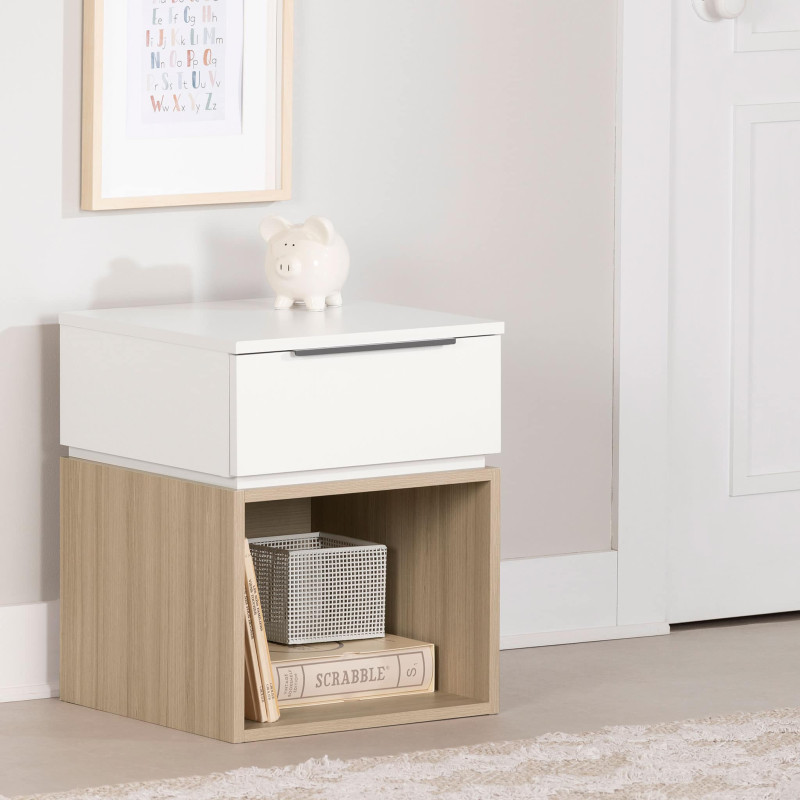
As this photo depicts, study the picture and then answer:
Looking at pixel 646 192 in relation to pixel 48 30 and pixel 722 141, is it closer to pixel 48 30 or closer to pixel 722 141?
pixel 722 141

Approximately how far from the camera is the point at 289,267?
2668 millimetres

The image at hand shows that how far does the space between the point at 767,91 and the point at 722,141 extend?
4.9 inches

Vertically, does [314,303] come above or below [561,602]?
above

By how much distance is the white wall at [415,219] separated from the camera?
9.00 ft

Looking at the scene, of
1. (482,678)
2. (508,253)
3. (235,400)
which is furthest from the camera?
(508,253)

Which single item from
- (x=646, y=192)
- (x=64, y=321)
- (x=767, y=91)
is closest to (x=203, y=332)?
(x=64, y=321)

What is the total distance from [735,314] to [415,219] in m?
0.62

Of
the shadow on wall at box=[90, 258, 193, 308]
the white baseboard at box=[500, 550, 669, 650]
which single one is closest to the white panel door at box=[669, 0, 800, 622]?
the white baseboard at box=[500, 550, 669, 650]

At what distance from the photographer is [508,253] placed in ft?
10.1

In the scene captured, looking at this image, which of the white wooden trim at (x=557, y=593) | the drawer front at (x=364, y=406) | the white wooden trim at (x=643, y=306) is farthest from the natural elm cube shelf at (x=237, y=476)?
the white wooden trim at (x=643, y=306)

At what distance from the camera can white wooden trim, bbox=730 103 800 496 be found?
10.5 feet

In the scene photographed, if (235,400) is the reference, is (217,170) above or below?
above

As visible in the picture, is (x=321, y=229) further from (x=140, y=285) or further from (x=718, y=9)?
(x=718, y=9)

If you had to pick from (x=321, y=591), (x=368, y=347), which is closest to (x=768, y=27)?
(x=368, y=347)
